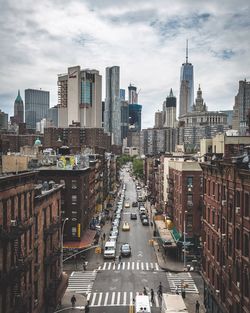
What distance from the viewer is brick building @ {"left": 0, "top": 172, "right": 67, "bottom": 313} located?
30406 mm

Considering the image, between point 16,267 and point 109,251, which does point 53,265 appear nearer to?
point 16,267

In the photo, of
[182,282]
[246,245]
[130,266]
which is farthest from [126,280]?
[246,245]

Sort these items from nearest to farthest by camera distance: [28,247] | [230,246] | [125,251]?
1. [28,247]
2. [230,246]
3. [125,251]

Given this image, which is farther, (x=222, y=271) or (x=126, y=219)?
(x=126, y=219)

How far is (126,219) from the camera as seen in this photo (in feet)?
383

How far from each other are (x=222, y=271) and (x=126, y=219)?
75125mm

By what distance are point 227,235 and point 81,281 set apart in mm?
27927

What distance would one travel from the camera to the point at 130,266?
225 feet

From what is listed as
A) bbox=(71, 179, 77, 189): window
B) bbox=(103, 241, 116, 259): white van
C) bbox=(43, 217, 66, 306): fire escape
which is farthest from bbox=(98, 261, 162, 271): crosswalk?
bbox=(43, 217, 66, 306): fire escape

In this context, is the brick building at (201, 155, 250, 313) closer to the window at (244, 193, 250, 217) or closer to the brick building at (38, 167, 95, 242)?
the window at (244, 193, 250, 217)

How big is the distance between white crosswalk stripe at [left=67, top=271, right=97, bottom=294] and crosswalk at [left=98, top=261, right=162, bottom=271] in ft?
10.8

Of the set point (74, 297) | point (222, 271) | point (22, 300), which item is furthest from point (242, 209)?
point (74, 297)

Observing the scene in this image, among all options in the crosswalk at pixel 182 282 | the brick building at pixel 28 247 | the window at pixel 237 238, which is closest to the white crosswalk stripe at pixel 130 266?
the crosswalk at pixel 182 282

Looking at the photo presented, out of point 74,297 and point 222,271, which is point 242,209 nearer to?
point 222,271
